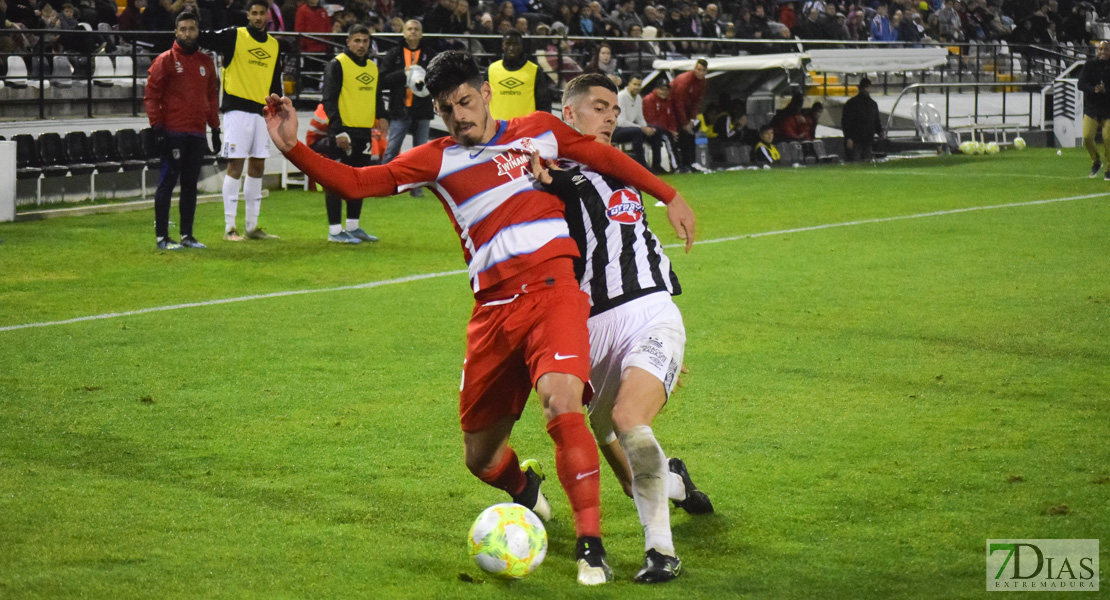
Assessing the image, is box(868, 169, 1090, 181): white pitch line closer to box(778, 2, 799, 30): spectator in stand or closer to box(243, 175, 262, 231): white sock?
box(243, 175, 262, 231): white sock

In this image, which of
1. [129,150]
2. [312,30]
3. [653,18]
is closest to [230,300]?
[129,150]

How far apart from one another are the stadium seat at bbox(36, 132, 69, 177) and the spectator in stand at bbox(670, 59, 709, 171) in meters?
10.4

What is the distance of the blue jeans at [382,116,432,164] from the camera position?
15.8 m

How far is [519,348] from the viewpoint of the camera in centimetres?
443

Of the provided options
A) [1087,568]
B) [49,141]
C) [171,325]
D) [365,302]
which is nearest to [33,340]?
[171,325]

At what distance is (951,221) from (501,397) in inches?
430

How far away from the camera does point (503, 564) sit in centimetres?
419

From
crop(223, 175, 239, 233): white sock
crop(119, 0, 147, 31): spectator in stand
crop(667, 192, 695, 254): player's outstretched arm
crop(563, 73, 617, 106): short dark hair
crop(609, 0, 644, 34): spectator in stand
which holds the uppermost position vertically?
crop(609, 0, 644, 34): spectator in stand

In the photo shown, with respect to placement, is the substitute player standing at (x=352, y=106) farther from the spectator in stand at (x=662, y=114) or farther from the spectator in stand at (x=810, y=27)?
the spectator in stand at (x=810, y=27)

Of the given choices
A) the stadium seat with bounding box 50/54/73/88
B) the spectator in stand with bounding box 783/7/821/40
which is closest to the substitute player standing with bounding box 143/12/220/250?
the stadium seat with bounding box 50/54/73/88

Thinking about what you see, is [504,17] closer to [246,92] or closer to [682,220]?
[246,92]

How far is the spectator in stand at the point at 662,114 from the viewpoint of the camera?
21469 millimetres

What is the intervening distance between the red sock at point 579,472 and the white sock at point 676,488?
681 millimetres

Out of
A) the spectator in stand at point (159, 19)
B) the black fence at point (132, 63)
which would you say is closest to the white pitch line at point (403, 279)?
the black fence at point (132, 63)
